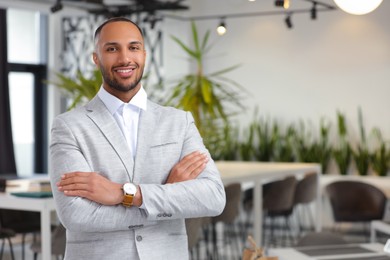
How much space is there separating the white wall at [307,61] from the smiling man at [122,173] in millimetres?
7920

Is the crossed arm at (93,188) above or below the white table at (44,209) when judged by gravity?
above

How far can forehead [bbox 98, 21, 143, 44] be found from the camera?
2.32m

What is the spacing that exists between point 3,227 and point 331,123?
565cm

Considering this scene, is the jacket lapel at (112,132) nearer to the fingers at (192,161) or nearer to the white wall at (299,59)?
the fingers at (192,161)

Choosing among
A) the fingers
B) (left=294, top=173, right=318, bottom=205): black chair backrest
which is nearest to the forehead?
the fingers

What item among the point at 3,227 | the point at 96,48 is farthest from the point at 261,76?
the point at 96,48

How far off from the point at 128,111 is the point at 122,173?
0.21m

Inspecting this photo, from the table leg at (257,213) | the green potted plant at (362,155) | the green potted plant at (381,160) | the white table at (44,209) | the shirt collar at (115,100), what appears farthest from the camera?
the green potted plant at (362,155)

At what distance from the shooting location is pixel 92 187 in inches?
90.3

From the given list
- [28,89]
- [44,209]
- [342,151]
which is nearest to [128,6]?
[28,89]

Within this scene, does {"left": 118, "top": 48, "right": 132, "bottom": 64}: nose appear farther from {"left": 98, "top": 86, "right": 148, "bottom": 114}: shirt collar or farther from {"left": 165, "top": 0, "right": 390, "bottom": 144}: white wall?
{"left": 165, "top": 0, "right": 390, "bottom": 144}: white wall

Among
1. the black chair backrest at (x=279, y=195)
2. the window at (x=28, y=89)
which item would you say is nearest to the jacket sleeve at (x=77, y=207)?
the black chair backrest at (x=279, y=195)

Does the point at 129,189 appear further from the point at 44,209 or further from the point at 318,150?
the point at 318,150

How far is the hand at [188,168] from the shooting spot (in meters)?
2.41
